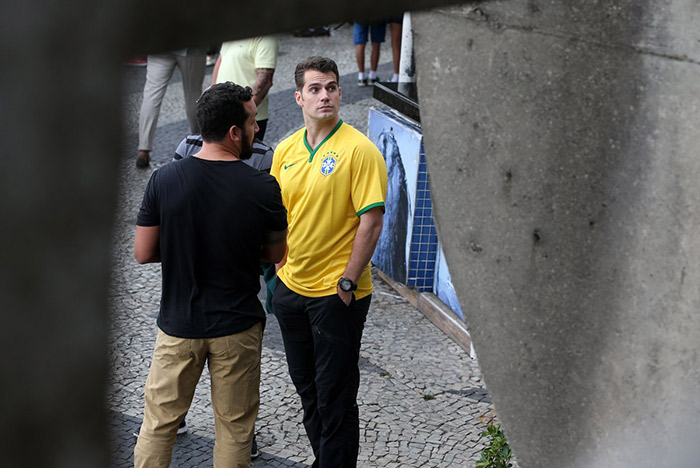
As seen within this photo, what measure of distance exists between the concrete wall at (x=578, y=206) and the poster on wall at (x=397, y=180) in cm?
384

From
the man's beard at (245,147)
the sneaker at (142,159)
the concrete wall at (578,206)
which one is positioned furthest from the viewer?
the sneaker at (142,159)

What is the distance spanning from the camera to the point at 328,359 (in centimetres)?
381

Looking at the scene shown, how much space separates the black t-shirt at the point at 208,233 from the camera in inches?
134

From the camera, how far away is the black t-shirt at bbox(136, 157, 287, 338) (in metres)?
3.40

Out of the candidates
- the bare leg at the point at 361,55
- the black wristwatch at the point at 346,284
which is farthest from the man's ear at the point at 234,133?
the bare leg at the point at 361,55

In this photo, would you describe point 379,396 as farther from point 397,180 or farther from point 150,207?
point 150,207

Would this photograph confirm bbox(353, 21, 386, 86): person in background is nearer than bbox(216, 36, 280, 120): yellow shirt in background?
No

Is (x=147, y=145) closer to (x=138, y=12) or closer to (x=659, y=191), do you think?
(x=659, y=191)

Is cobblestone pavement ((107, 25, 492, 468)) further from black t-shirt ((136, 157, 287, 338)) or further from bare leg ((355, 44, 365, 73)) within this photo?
bare leg ((355, 44, 365, 73))

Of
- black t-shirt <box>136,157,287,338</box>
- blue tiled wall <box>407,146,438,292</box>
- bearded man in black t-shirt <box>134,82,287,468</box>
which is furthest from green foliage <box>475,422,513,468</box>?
blue tiled wall <box>407,146,438,292</box>

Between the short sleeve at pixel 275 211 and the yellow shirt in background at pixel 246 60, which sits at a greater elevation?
the yellow shirt in background at pixel 246 60

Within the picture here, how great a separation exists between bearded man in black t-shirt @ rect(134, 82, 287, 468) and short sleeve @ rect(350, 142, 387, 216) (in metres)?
0.38

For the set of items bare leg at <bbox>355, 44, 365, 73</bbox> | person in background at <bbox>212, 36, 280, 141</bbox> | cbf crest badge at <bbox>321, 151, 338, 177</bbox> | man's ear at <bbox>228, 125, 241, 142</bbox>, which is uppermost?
bare leg at <bbox>355, 44, 365, 73</bbox>

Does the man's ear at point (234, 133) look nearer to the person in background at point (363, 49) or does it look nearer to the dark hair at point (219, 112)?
the dark hair at point (219, 112)
